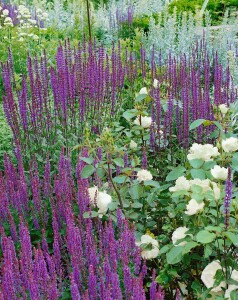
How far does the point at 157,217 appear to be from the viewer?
2.97 m

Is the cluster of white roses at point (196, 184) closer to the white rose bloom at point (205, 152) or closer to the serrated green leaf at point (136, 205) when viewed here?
the white rose bloom at point (205, 152)

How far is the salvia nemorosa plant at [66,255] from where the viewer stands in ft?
6.13

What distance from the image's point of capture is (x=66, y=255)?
243 centimetres

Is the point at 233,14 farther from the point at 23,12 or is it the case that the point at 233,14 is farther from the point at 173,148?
the point at 173,148

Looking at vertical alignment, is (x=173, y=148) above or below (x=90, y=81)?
below

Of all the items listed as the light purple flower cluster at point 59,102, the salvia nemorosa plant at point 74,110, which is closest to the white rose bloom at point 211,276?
the salvia nemorosa plant at point 74,110

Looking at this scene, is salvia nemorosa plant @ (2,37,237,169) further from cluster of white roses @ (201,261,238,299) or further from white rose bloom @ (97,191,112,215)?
cluster of white roses @ (201,261,238,299)

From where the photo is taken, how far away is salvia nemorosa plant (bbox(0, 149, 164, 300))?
1867mm

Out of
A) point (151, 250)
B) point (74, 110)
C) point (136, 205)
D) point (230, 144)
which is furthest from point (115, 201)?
point (74, 110)

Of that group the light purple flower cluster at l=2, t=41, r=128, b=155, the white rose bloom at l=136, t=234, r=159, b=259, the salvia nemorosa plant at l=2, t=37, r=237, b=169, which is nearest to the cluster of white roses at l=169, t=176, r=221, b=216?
the white rose bloom at l=136, t=234, r=159, b=259

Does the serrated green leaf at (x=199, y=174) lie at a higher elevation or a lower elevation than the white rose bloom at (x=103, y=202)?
higher

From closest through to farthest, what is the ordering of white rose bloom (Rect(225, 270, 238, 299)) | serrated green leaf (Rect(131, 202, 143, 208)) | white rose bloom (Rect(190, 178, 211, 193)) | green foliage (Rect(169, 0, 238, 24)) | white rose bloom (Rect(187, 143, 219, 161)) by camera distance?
white rose bloom (Rect(225, 270, 238, 299))
white rose bloom (Rect(190, 178, 211, 193))
white rose bloom (Rect(187, 143, 219, 161))
serrated green leaf (Rect(131, 202, 143, 208))
green foliage (Rect(169, 0, 238, 24))

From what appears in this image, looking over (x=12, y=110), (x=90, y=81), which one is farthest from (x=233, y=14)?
(x=12, y=110)

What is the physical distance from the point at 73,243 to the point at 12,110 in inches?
66.1
